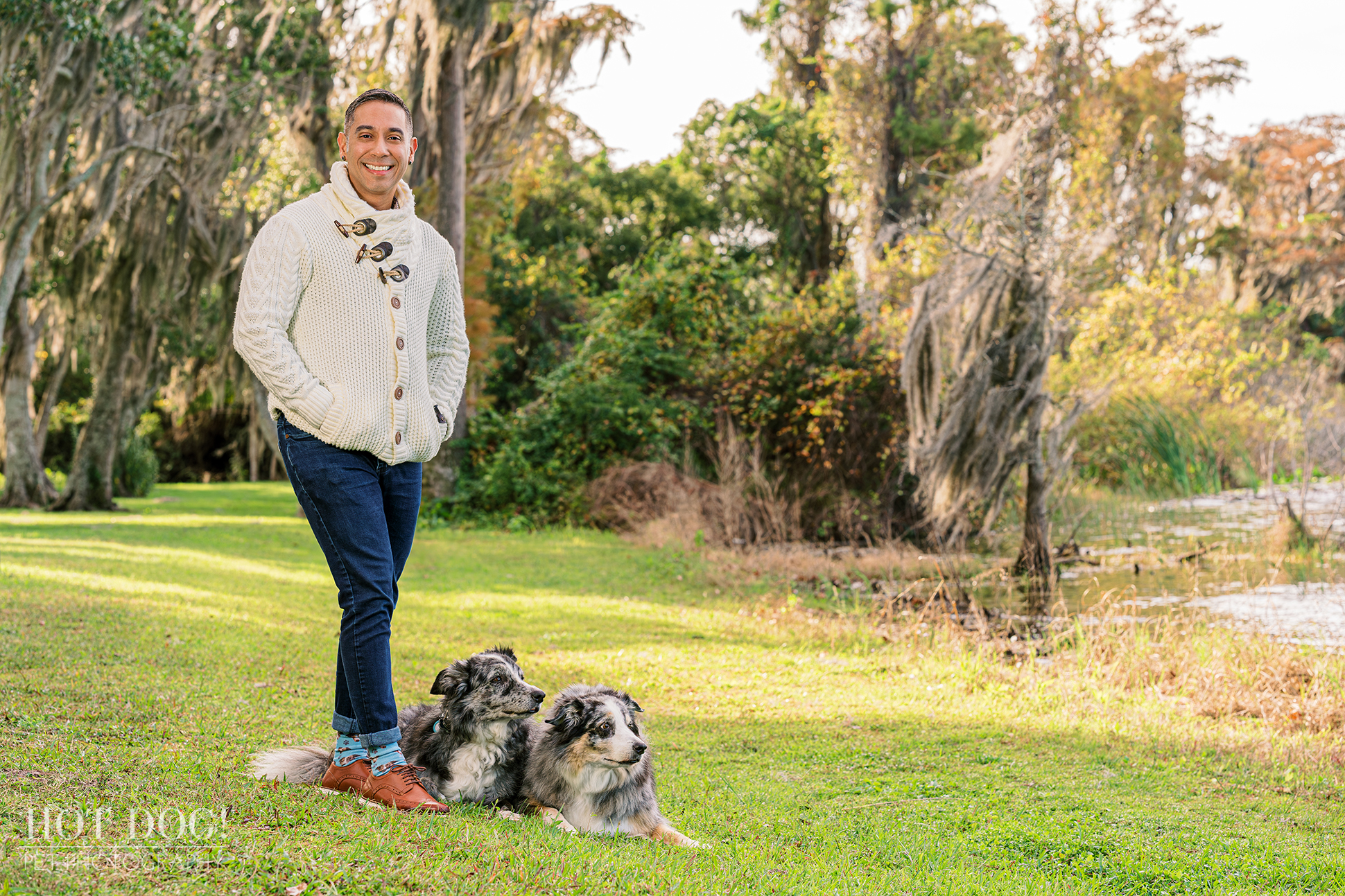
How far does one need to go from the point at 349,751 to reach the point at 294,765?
31cm

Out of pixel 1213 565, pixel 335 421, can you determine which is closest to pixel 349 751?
pixel 335 421

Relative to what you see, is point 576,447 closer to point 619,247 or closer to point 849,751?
point 619,247

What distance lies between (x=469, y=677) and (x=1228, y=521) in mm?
14951

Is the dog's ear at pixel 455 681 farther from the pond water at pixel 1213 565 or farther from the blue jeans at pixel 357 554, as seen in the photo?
the pond water at pixel 1213 565

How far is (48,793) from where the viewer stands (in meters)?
3.19

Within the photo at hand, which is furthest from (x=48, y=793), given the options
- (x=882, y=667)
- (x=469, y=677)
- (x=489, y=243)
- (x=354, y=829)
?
(x=489, y=243)

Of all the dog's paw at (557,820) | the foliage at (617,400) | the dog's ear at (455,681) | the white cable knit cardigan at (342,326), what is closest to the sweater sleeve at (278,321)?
the white cable knit cardigan at (342,326)

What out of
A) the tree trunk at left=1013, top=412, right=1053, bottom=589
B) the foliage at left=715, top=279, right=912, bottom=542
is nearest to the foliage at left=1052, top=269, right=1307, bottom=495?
the foliage at left=715, top=279, right=912, bottom=542

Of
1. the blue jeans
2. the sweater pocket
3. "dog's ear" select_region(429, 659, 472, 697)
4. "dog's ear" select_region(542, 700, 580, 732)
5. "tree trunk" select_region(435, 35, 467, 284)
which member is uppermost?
"tree trunk" select_region(435, 35, 467, 284)

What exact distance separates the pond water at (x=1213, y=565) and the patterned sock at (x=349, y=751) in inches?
253

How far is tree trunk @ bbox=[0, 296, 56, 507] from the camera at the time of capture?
17234mm

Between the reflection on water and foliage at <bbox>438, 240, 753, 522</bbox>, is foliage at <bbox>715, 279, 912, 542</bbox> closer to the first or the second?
foliage at <bbox>438, 240, 753, 522</bbox>

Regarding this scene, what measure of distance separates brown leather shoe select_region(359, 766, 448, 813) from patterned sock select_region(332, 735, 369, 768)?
8 centimetres

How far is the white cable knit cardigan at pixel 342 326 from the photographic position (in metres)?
3.31
